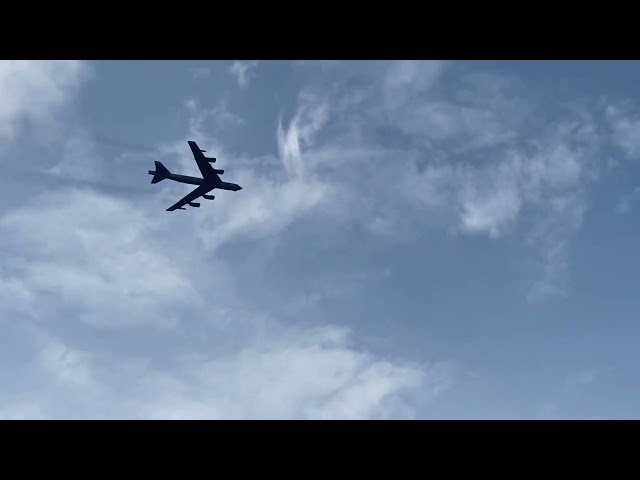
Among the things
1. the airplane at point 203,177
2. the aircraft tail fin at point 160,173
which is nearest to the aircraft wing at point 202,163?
the airplane at point 203,177

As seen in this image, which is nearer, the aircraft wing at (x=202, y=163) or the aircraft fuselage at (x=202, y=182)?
the aircraft wing at (x=202, y=163)

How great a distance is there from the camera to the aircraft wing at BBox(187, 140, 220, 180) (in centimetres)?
5838

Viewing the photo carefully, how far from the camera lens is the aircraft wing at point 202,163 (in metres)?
58.4

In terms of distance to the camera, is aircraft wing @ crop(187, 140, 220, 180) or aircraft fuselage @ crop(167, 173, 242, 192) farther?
aircraft fuselage @ crop(167, 173, 242, 192)

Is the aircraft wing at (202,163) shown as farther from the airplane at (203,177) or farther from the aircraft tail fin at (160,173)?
the aircraft tail fin at (160,173)

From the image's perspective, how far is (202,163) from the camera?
59.3m

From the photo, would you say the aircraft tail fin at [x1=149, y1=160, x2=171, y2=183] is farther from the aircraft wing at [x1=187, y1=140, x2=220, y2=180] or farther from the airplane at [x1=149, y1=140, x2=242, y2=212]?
the aircraft wing at [x1=187, y1=140, x2=220, y2=180]

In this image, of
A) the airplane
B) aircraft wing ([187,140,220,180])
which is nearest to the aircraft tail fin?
the airplane
